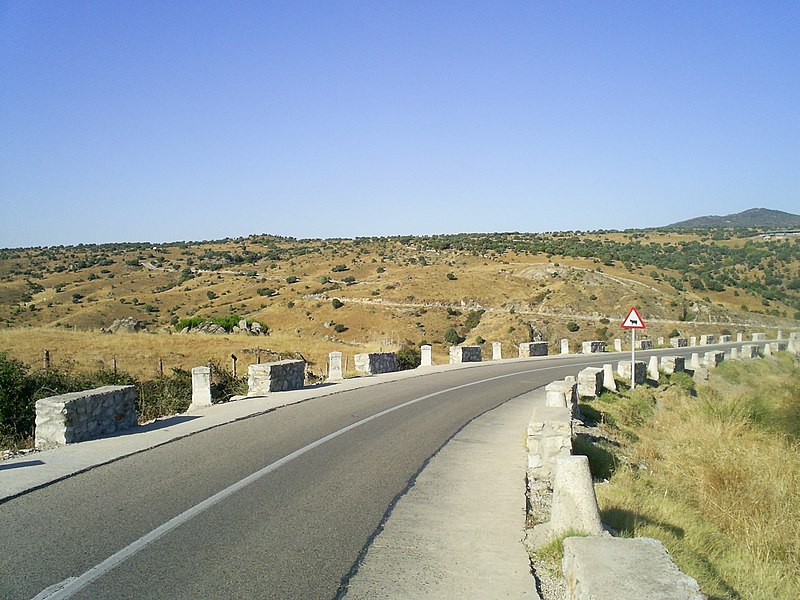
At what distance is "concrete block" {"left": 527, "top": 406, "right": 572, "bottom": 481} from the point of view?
30.4 ft

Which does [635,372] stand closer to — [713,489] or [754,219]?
[713,489]

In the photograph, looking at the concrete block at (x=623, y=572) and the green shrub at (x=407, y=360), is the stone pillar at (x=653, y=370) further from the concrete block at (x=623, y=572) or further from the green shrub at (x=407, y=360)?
the concrete block at (x=623, y=572)

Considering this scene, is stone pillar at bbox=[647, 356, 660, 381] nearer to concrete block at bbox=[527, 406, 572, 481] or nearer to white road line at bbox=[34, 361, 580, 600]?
white road line at bbox=[34, 361, 580, 600]

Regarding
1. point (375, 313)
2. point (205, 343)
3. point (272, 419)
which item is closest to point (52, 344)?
point (205, 343)

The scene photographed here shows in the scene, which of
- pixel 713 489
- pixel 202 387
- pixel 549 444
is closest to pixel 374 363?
pixel 202 387

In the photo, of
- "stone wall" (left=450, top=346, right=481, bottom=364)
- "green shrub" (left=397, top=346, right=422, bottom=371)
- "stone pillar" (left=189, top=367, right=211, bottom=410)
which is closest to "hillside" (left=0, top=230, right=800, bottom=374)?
"green shrub" (left=397, top=346, right=422, bottom=371)

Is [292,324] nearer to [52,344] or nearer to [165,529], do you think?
[52,344]

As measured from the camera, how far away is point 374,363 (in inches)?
1096

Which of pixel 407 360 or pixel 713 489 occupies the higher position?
pixel 713 489

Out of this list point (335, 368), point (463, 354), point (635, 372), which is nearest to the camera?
point (335, 368)

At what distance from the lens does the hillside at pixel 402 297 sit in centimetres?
4638

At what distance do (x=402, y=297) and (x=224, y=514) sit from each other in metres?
Result: 67.2

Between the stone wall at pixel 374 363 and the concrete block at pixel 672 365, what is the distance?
11518 millimetres

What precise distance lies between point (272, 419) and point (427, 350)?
18464 millimetres
